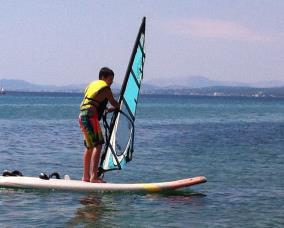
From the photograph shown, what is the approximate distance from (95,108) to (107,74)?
59 centimetres

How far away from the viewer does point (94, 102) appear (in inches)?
383

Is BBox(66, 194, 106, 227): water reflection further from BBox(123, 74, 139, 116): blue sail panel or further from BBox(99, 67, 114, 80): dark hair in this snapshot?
BBox(99, 67, 114, 80): dark hair

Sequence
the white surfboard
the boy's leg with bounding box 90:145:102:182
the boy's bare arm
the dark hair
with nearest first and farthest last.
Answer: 1. the boy's bare arm
2. the dark hair
3. the boy's leg with bounding box 90:145:102:182
4. the white surfboard

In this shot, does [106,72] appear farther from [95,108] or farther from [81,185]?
[81,185]

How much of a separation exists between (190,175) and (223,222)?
235 inches

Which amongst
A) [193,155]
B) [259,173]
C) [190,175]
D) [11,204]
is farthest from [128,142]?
[193,155]

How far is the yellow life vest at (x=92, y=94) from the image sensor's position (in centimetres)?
959

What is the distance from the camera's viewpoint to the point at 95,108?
32.0 ft

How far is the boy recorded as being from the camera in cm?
961

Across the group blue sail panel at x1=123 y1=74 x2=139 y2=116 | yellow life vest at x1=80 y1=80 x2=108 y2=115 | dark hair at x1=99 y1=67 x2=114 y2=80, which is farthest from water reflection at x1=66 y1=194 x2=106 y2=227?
dark hair at x1=99 y1=67 x2=114 y2=80

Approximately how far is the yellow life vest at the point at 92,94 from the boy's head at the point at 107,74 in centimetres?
8

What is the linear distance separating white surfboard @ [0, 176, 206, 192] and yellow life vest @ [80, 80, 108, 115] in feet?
4.68

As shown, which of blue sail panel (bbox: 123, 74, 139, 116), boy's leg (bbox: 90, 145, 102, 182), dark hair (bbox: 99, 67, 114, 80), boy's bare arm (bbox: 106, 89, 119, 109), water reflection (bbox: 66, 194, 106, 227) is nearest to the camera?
water reflection (bbox: 66, 194, 106, 227)

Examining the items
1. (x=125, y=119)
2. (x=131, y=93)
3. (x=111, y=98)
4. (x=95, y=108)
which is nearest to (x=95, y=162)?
(x=95, y=108)
